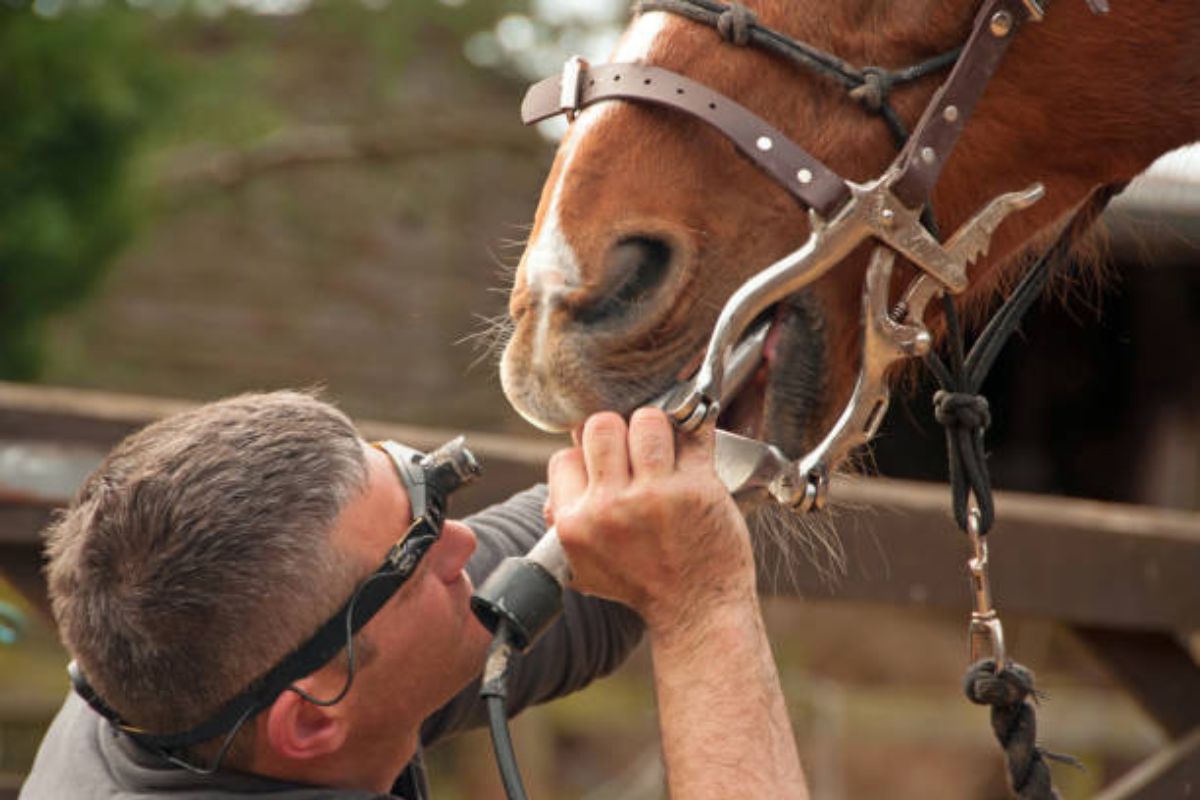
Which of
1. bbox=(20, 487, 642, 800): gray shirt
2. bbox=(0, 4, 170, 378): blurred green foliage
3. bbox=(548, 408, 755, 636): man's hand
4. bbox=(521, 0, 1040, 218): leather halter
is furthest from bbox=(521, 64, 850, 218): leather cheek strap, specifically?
bbox=(0, 4, 170, 378): blurred green foliage

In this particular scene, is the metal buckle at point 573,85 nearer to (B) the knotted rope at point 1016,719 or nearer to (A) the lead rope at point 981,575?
(A) the lead rope at point 981,575

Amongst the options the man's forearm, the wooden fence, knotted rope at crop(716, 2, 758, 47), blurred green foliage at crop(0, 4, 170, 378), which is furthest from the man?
blurred green foliage at crop(0, 4, 170, 378)

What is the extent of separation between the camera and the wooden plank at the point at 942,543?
2.56 m

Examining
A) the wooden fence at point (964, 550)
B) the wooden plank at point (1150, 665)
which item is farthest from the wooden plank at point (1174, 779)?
the wooden plank at point (1150, 665)

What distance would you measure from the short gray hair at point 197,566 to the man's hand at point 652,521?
300 millimetres

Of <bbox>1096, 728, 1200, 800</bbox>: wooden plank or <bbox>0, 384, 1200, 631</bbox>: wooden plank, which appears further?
<bbox>1096, 728, 1200, 800</bbox>: wooden plank

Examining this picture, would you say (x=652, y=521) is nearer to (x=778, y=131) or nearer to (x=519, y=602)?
(x=519, y=602)

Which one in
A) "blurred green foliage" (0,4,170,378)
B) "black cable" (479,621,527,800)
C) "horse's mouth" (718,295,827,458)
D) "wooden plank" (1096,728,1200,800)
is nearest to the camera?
"black cable" (479,621,527,800)

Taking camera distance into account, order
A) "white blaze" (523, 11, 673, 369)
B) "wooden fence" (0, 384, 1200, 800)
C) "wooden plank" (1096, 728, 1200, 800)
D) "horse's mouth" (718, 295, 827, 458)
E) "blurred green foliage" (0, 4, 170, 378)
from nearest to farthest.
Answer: "white blaze" (523, 11, 673, 369) → "horse's mouth" (718, 295, 827, 458) → "wooden fence" (0, 384, 1200, 800) → "wooden plank" (1096, 728, 1200, 800) → "blurred green foliage" (0, 4, 170, 378)

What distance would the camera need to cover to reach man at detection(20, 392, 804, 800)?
1.48 m

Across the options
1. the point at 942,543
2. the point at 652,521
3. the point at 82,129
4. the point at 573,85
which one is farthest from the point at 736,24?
the point at 82,129

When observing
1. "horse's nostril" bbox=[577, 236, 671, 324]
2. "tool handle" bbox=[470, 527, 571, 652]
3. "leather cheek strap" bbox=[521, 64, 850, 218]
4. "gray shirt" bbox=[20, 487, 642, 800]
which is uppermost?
"leather cheek strap" bbox=[521, 64, 850, 218]

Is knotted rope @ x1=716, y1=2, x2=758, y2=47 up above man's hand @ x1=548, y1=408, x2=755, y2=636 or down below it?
above

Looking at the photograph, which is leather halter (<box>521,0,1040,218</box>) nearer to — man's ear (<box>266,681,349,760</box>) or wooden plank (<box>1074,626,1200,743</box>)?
man's ear (<box>266,681,349,760</box>)
